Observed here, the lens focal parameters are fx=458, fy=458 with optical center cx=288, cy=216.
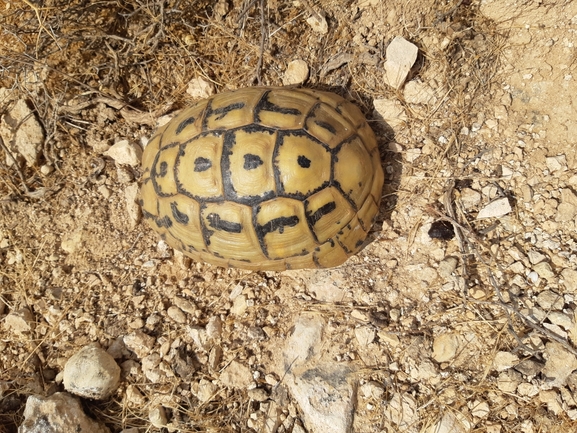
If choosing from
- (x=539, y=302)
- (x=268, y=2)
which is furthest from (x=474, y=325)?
(x=268, y=2)

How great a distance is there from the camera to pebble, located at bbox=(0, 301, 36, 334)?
3.27m

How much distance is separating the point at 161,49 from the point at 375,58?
172 centimetres

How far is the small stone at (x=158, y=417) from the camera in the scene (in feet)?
9.73

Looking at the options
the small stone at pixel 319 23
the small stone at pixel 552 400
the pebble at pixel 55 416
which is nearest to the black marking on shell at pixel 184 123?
the small stone at pixel 319 23

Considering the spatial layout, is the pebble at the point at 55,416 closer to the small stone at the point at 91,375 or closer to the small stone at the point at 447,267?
the small stone at the point at 91,375

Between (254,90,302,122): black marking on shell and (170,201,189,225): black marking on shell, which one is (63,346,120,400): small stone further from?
(254,90,302,122): black marking on shell

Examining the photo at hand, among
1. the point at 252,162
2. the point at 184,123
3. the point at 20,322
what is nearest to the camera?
the point at 252,162

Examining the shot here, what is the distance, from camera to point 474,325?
9.42 feet

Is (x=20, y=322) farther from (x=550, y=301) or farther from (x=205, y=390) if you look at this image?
(x=550, y=301)

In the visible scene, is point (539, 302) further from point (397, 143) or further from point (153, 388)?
point (153, 388)

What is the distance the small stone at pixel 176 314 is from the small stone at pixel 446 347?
1696 mm

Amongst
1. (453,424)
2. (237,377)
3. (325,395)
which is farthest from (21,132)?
(453,424)

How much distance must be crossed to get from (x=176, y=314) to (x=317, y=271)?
1035 millimetres

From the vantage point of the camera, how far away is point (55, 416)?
2.84 m
